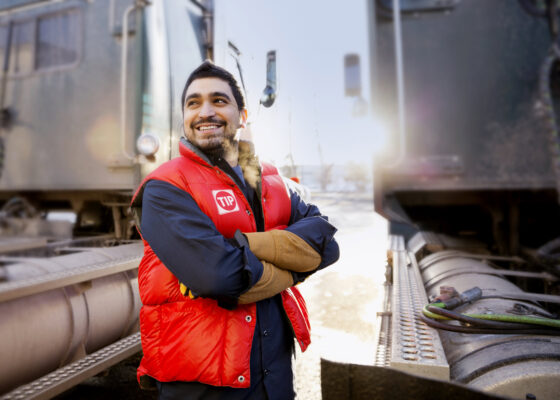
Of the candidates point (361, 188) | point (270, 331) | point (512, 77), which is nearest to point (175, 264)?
point (270, 331)

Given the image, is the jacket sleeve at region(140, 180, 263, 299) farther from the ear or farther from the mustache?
the ear

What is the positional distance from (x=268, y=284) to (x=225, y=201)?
36cm

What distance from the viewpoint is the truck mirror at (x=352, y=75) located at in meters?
2.09

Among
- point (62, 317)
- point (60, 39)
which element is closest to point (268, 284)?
point (62, 317)

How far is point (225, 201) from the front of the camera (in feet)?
4.43

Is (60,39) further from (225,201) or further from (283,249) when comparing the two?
(283,249)

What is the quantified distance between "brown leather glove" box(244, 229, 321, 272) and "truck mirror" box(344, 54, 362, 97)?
1.15m

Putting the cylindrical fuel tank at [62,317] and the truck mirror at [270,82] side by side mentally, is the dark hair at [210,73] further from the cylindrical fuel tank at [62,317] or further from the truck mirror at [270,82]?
the cylindrical fuel tank at [62,317]

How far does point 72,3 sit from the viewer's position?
9.89 ft

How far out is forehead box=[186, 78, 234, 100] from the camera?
143 cm

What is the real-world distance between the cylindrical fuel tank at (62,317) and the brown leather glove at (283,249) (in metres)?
1.13

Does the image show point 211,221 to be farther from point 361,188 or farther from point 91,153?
point 361,188

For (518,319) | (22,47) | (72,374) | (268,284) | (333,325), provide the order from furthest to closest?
(333,325)
(22,47)
(72,374)
(518,319)
(268,284)

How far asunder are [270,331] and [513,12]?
2.12 meters
